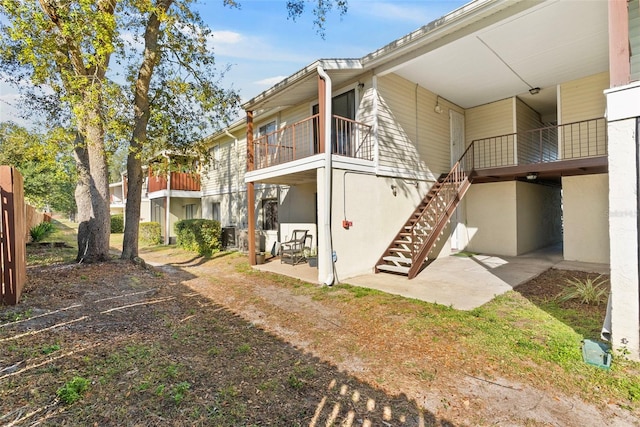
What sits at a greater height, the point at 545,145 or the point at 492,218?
the point at 545,145

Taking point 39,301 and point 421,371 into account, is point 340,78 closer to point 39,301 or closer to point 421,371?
point 421,371

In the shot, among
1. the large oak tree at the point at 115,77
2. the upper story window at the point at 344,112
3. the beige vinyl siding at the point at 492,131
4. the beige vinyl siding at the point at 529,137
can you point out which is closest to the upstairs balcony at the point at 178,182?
the large oak tree at the point at 115,77

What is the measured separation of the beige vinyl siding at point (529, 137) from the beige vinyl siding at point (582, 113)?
0.99 meters

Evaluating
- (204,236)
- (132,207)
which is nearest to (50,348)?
(132,207)

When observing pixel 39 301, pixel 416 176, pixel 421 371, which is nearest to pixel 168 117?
pixel 39 301

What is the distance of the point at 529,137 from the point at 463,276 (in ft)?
23.7

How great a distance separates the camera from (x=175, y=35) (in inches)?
345

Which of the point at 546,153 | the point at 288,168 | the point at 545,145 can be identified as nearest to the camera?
the point at 288,168

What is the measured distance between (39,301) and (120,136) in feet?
15.0

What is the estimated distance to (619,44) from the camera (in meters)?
3.51

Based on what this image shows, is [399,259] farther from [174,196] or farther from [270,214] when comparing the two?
[174,196]

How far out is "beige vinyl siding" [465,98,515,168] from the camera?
1050 centimetres

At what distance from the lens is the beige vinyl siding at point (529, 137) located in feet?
34.9

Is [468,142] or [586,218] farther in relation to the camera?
[468,142]
